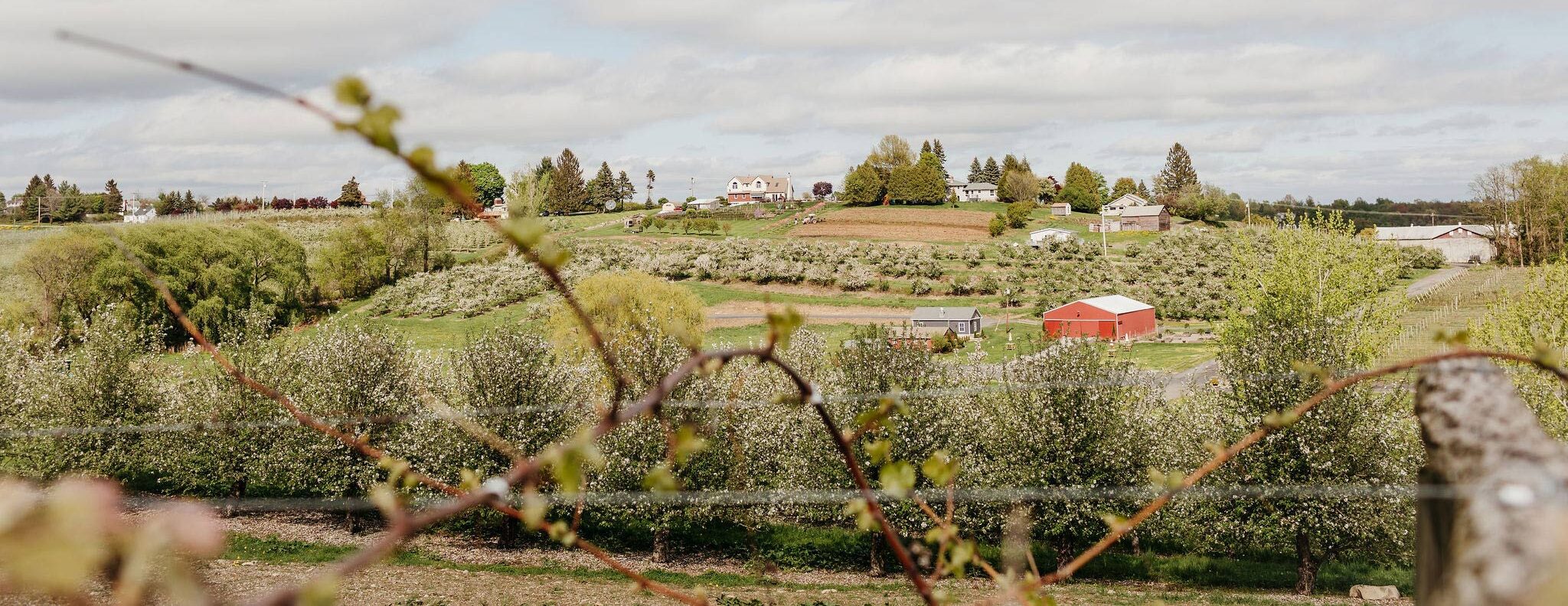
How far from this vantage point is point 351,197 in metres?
132

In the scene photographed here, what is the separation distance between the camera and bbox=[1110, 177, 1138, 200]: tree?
482 ft

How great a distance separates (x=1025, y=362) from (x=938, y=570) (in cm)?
2571

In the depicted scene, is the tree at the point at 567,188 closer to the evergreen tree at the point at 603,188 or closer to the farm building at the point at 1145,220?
the evergreen tree at the point at 603,188

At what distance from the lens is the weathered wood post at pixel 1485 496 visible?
3.54 feet

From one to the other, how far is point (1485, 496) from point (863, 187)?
123 metres

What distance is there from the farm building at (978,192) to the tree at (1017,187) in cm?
939

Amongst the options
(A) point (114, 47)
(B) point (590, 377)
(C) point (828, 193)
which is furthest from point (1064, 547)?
(C) point (828, 193)

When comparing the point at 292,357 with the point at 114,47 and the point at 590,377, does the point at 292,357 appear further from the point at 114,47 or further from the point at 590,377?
the point at 114,47

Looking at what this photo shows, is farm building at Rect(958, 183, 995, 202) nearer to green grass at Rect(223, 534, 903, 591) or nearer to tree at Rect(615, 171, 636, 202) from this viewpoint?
tree at Rect(615, 171, 636, 202)

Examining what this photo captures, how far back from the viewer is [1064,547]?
2678cm

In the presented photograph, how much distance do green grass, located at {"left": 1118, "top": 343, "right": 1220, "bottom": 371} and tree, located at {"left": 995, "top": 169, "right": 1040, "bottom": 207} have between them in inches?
2986

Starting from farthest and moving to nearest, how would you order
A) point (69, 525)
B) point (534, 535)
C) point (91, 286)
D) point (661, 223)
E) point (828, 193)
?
1. point (828, 193)
2. point (661, 223)
3. point (91, 286)
4. point (534, 535)
5. point (69, 525)

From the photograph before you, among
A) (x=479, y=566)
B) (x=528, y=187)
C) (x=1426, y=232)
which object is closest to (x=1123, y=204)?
(x=1426, y=232)

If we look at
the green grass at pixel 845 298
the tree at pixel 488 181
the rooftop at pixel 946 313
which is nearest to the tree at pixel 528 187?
the green grass at pixel 845 298
